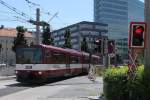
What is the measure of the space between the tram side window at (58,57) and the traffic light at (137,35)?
19.6 meters

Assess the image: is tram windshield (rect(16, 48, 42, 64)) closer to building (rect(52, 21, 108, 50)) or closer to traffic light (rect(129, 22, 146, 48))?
traffic light (rect(129, 22, 146, 48))

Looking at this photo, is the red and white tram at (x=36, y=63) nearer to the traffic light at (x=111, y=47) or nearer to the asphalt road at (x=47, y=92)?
the asphalt road at (x=47, y=92)

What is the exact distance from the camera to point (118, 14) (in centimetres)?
10656

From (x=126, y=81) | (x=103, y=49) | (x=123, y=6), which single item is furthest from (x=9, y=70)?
(x=123, y=6)

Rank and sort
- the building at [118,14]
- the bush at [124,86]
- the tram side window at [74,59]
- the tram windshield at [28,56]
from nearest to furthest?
the bush at [124,86] → the tram windshield at [28,56] → the tram side window at [74,59] → the building at [118,14]

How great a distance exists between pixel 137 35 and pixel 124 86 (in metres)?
1.62

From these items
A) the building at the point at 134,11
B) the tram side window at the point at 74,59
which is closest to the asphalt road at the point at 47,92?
the tram side window at the point at 74,59

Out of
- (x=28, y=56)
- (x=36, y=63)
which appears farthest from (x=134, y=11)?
(x=36, y=63)

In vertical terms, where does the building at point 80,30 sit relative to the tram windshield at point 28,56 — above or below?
above

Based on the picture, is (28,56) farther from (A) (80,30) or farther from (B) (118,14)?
(A) (80,30)

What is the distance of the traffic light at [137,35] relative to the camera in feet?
42.7

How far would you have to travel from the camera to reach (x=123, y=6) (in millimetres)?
103062

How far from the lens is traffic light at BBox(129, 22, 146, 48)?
13016 mm

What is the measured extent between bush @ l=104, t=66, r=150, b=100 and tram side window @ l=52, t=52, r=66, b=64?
61.2ft
